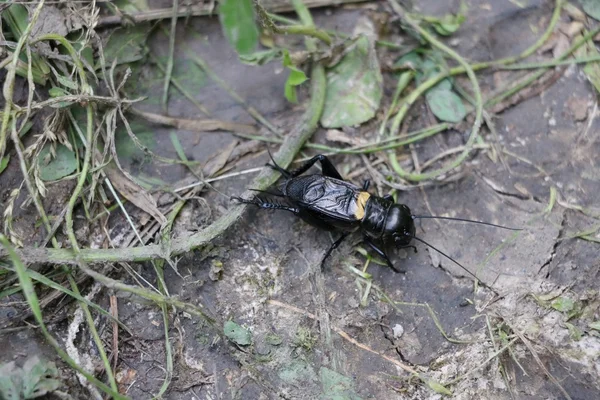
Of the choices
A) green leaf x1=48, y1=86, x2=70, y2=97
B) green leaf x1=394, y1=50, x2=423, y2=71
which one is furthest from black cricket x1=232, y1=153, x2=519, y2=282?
green leaf x1=48, y1=86, x2=70, y2=97

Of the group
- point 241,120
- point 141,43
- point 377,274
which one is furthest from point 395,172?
point 141,43

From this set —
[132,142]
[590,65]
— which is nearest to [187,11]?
[132,142]

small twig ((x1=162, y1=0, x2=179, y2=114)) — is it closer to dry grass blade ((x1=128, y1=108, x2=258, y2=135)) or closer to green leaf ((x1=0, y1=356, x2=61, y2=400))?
dry grass blade ((x1=128, y1=108, x2=258, y2=135))

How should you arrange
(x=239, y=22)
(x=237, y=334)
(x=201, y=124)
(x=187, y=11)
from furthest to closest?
(x=187, y=11), (x=201, y=124), (x=237, y=334), (x=239, y=22)

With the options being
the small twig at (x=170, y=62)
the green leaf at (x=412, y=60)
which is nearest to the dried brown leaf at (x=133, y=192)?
the small twig at (x=170, y=62)

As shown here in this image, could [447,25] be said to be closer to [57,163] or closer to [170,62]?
[170,62]

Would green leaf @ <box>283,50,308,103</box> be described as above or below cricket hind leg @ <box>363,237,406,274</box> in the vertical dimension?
above

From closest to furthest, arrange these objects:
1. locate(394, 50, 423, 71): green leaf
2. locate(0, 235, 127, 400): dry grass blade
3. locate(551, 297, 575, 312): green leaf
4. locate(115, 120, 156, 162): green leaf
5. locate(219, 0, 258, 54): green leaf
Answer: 1. locate(219, 0, 258, 54): green leaf
2. locate(0, 235, 127, 400): dry grass blade
3. locate(551, 297, 575, 312): green leaf
4. locate(115, 120, 156, 162): green leaf
5. locate(394, 50, 423, 71): green leaf
